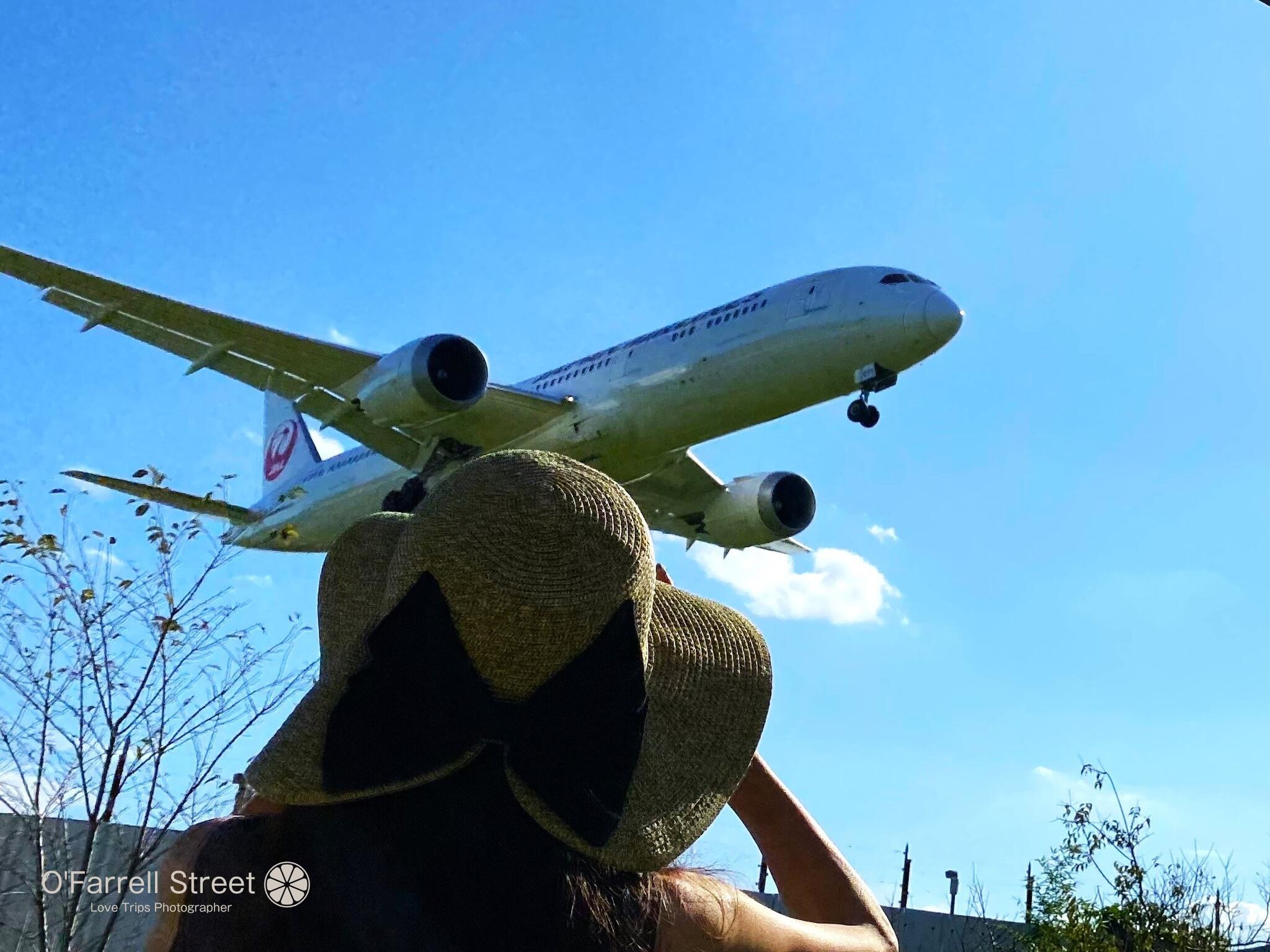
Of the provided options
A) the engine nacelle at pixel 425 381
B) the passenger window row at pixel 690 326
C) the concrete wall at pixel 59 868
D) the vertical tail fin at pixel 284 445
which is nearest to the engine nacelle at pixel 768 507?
the passenger window row at pixel 690 326

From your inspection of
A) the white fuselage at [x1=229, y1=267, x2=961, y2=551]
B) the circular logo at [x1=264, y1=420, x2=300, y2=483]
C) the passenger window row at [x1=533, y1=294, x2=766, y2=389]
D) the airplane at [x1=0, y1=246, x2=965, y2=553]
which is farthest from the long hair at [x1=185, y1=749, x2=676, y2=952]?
the circular logo at [x1=264, y1=420, x2=300, y2=483]

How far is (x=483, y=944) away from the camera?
4.76ft

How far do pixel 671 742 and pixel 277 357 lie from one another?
2010 centimetres

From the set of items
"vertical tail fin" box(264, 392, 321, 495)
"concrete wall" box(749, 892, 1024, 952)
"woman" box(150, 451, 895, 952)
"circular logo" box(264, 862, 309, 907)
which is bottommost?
"circular logo" box(264, 862, 309, 907)

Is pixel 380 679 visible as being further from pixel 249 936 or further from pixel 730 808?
pixel 730 808

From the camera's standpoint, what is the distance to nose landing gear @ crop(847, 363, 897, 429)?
58.6 ft

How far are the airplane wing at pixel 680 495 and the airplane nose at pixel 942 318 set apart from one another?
6201 mm

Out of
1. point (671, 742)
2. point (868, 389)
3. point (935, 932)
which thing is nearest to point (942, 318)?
point (868, 389)

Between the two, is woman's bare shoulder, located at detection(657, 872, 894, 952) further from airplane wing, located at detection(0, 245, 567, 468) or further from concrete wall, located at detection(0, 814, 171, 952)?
airplane wing, located at detection(0, 245, 567, 468)

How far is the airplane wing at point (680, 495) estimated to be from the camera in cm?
2316

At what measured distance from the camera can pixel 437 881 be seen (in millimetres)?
1465

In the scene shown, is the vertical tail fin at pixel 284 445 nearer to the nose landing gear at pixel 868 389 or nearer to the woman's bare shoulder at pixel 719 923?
the nose landing gear at pixel 868 389

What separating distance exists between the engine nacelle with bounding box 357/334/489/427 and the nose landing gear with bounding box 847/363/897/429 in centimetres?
565

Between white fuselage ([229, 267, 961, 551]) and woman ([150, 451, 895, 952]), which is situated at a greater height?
white fuselage ([229, 267, 961, 551])
